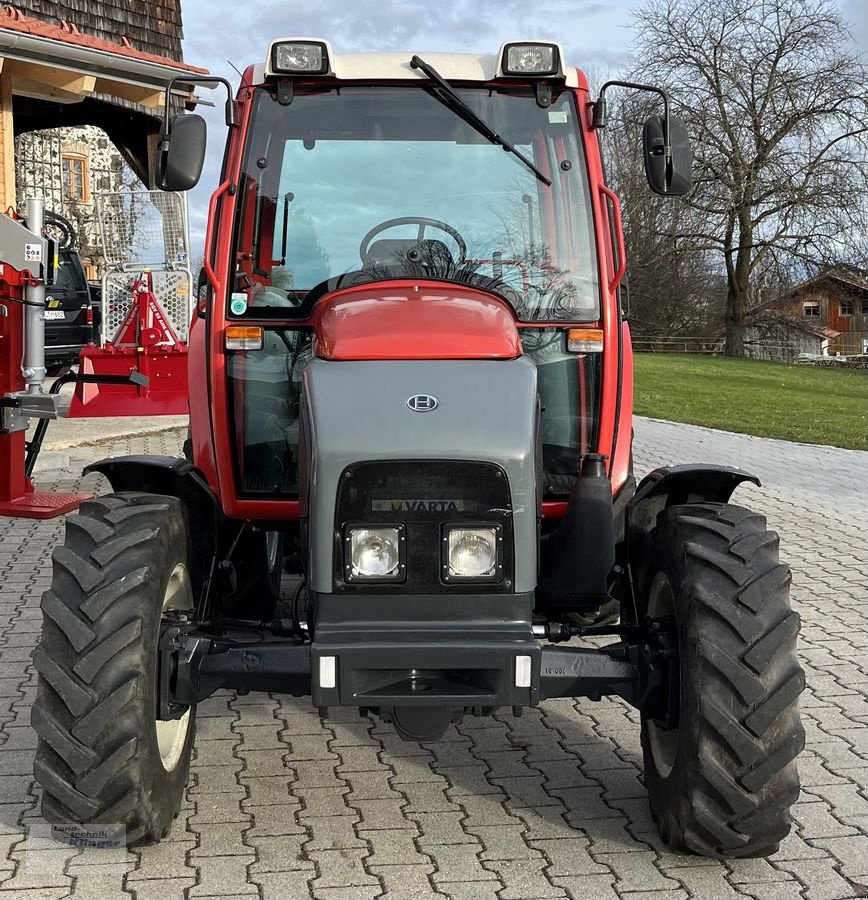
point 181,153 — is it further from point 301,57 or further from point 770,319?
point 770,319

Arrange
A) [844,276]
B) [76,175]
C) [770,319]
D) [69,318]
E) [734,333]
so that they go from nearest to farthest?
[69,318] → [76,175] → [844,276] → [734,333] → [770,319]

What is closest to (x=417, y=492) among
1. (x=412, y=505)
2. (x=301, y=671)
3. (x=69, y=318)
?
(x=412, y=505)

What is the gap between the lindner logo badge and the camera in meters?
3.40

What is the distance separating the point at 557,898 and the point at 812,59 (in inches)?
1401

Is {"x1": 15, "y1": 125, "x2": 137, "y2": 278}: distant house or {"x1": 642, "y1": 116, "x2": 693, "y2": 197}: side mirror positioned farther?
{"x1": 15, "y1": 125, "x2": 137, "y2": 278}: distant house

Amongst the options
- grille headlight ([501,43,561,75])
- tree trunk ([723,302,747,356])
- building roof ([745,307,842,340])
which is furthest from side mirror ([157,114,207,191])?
building roof ([745,307,842,340])

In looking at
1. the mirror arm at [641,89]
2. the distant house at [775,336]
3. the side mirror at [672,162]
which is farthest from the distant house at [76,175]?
the side mirror at [672,162]

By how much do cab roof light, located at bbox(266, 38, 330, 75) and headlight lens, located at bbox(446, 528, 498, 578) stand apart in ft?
6.03

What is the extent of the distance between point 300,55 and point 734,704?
Result: 8.58ft

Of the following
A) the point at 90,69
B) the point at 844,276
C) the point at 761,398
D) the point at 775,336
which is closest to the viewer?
the point at 90,69

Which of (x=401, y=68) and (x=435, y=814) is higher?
(x=401, y=68)

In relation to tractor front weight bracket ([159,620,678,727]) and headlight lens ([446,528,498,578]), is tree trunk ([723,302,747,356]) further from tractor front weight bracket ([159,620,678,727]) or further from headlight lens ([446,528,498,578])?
headlight lens ([446,528,498,578])

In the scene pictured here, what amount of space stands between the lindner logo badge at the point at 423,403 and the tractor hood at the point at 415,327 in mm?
310

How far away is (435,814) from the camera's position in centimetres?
387
